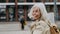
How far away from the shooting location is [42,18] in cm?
415

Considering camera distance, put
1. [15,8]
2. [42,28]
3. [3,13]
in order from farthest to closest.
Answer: [15,8] < [3,13] < [42,28]

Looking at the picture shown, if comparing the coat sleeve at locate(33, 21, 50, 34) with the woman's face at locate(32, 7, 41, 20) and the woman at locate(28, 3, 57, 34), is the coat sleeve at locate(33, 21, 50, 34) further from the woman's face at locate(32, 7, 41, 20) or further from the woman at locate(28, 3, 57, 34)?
the woman's face at locate(32, 7, 41, 20)

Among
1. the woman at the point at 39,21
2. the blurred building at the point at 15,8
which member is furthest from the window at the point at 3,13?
the woman at the point at 39,21

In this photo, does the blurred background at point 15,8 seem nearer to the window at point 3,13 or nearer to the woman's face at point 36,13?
the window at point 3,13

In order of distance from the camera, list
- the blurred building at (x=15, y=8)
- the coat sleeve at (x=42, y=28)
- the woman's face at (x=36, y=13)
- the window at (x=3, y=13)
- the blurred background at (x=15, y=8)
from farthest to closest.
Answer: the blurred building at (x=15, y=8)
the blurred background at (x=15, y=8)
the window at (x=3, y=13)
the woman's face at (x=36, y=13)
the coat sleeve at (x=42, y=28)

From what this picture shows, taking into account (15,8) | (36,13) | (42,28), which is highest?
(36,13)

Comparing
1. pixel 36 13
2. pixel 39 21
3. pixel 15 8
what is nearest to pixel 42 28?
pixel 39 21

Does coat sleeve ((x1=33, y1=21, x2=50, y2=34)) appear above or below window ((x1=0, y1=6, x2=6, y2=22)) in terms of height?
above

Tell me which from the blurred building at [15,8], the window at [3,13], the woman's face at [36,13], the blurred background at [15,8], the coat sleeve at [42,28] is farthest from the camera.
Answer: the blurred building at [15,8]

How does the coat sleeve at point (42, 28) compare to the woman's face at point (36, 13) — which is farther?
the woman's face at point (36, 13)

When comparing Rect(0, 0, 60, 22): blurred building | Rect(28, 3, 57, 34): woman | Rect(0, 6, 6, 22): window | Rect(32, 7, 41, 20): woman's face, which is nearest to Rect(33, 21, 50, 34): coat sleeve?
Rect(28, 3, 57, 34): woman

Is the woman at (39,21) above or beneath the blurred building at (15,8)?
above

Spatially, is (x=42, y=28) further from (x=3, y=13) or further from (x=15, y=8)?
(x=15, y=8)

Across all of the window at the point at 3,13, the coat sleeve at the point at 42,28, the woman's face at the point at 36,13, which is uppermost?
the woman's face at the point at 36,13
